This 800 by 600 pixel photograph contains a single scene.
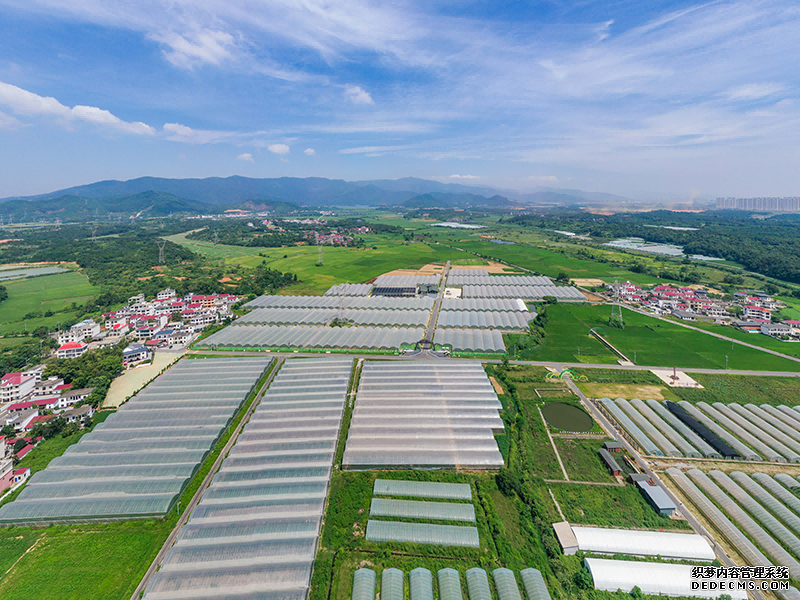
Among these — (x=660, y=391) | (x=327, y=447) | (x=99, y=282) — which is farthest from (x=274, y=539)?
(x=99, y=282)

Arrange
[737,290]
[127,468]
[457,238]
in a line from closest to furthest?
[127,468] < [737,290] < [457,238]

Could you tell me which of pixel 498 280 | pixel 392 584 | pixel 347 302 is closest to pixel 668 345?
pixel 498 280

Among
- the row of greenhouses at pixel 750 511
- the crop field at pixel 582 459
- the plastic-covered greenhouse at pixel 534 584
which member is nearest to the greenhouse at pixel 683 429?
the row of greenhouses at pixel 750 511

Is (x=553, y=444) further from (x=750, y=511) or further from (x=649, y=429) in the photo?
(x=750, y=511)

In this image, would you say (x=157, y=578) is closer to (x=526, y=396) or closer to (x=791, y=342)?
(x=526, y=396)

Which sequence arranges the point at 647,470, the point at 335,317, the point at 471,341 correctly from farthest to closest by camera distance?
the point at 335,317, the point at 471,341, the point at 647,470
